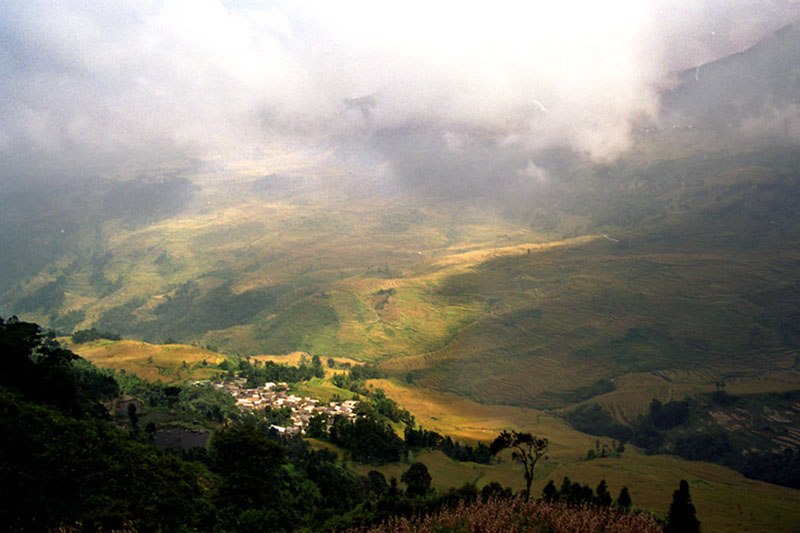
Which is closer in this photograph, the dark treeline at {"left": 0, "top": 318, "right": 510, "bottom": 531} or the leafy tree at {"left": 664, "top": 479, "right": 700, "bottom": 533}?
the dark treeline at {"left": 0, "top": 318, "right": 510, "bottom": 531}

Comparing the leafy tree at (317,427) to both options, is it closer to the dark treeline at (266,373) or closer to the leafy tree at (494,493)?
the dark treeline at (266,373)

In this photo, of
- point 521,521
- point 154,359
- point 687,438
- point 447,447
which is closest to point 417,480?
point 521,521

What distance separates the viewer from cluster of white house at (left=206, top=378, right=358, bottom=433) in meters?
63.6

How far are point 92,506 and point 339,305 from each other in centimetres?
13496

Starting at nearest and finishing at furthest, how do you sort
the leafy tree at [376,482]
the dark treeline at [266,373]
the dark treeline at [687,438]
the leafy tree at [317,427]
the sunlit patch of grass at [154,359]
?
1. the leafy tree at [376,482]
2. the leafy tree at [317,427]
3. the dark treeline at [687,438]
4. the dark treeline at [266,373]
5. the sunlit patch of grass at [154,359]

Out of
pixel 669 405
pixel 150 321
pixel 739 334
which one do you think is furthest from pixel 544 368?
pixel 150 321

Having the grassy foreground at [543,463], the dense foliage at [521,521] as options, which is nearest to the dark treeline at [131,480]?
the dense foliage at [521,521]

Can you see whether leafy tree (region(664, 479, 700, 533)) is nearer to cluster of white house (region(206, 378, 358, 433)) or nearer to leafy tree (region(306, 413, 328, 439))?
leafy tree (region(306, 413, 328, 439))

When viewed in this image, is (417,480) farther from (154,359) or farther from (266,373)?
(154,359)

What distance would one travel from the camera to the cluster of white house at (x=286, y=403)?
209 feet

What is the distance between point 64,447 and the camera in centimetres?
2133

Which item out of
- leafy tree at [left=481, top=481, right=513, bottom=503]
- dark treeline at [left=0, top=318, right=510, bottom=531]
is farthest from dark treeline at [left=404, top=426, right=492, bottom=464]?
leafy tree at [left=481, top=481, right=513, bottom=503]

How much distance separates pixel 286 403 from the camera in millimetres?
68875

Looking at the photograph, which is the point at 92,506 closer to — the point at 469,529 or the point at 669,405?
the point at 469,529
